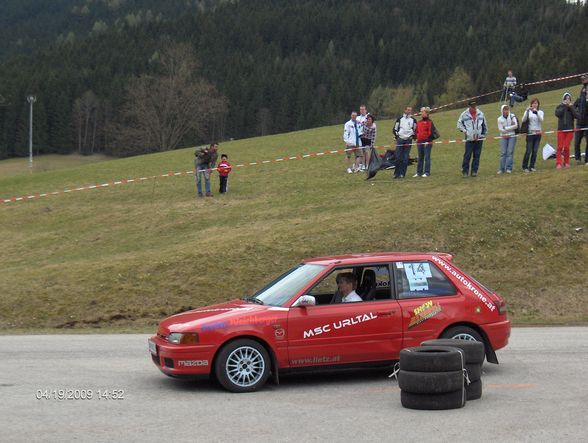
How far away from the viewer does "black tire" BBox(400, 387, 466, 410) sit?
8234mm

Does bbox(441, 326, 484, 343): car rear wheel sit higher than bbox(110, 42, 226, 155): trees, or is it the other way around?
bbox(110, 42, 226, 155): trees

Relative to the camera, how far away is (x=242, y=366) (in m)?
9.27

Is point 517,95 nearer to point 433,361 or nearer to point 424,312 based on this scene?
point 424,312

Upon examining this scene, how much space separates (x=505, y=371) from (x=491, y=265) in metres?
7.42

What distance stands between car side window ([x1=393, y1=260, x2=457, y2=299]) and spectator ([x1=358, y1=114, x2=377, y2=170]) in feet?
51.8

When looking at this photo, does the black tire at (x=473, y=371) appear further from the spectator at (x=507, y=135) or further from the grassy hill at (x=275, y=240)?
the spectator at (x=507, y=135)

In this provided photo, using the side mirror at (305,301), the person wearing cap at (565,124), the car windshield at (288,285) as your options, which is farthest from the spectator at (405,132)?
the side mirror at (305,301)

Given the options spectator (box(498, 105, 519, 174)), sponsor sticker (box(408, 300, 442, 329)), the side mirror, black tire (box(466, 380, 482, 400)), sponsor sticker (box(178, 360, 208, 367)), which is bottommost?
black tire (box(466, 380, 482, 400))

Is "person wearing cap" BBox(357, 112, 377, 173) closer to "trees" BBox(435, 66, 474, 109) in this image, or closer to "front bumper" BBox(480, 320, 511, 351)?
"front bumper" BBox(480, 320, 511, 351)

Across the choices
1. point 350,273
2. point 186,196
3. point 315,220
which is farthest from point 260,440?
point 186,196

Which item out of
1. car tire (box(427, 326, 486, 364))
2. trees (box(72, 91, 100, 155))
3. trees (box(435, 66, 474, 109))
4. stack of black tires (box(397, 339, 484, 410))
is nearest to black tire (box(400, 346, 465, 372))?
stack of black tires (box(397, 339, 484, 410))

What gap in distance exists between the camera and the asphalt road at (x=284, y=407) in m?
7.41

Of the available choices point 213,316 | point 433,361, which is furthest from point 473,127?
point 433,361

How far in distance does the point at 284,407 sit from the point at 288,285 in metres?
1.91
